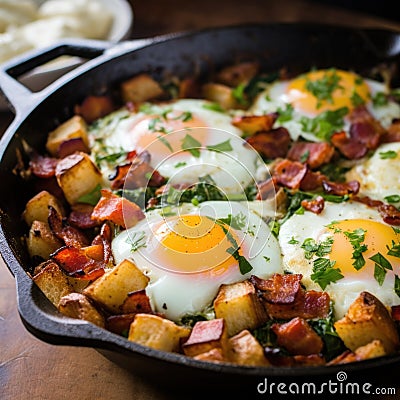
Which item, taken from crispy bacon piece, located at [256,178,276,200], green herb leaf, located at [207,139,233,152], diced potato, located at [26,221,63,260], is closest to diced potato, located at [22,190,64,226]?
diced potato, located at [26,221,63,260]

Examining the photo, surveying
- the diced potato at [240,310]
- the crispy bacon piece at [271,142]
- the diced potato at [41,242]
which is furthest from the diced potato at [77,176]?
the diced potato at [240,310]

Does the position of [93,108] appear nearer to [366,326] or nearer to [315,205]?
[315,205]

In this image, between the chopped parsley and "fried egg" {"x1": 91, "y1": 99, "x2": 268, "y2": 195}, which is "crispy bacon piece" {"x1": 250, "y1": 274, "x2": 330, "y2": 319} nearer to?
the chopped parsley

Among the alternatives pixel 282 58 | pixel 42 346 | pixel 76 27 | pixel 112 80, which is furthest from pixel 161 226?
pixel 76 27

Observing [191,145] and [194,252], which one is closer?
[194,252]

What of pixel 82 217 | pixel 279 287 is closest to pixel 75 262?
pixel 82 217

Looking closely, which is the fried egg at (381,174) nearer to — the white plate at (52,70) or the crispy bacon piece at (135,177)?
the crispy bacon piece at (135,177)
